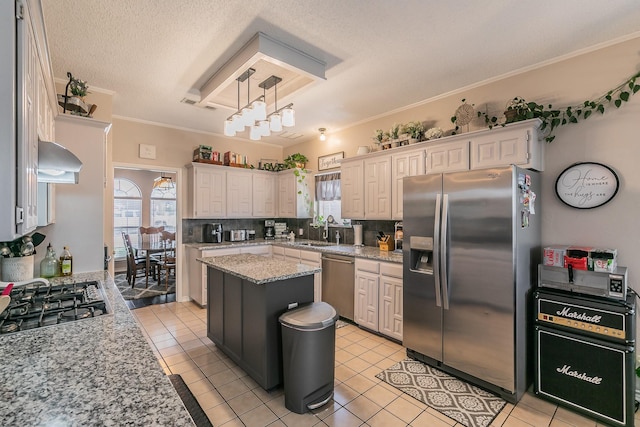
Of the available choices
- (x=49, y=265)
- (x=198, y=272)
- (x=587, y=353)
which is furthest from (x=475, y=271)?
(x=198, y=272)

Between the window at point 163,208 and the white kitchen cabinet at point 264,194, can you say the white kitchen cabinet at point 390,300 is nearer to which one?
the white kitchen cabinet at point 264,194

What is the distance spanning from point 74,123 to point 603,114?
4.41 metres

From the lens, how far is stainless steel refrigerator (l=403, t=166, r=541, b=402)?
7.40 feet

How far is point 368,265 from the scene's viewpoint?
3459mm

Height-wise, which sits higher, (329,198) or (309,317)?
(329,198)

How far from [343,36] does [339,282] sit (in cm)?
275

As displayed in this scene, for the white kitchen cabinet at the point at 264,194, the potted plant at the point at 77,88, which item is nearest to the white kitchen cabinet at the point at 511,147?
the white kitchen cabinet at the point at 264,194

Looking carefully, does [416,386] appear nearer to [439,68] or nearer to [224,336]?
[224,336]

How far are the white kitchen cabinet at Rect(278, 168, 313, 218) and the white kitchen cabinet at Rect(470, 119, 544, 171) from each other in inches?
113

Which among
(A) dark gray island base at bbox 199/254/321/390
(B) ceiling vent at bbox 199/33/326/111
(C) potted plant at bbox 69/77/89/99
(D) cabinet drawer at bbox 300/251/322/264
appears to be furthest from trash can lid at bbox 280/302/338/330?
(C) potted plant at bbox 69/77/89/99

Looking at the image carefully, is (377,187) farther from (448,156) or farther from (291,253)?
(291,253)

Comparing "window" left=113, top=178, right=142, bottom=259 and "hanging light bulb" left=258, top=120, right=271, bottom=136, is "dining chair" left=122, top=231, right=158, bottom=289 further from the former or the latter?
"hanging light bulb" left=258, top=120, right=271, bottom=136

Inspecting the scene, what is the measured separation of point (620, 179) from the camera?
2352mm

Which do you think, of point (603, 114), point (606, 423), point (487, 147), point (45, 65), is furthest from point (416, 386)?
point (45, 65)
